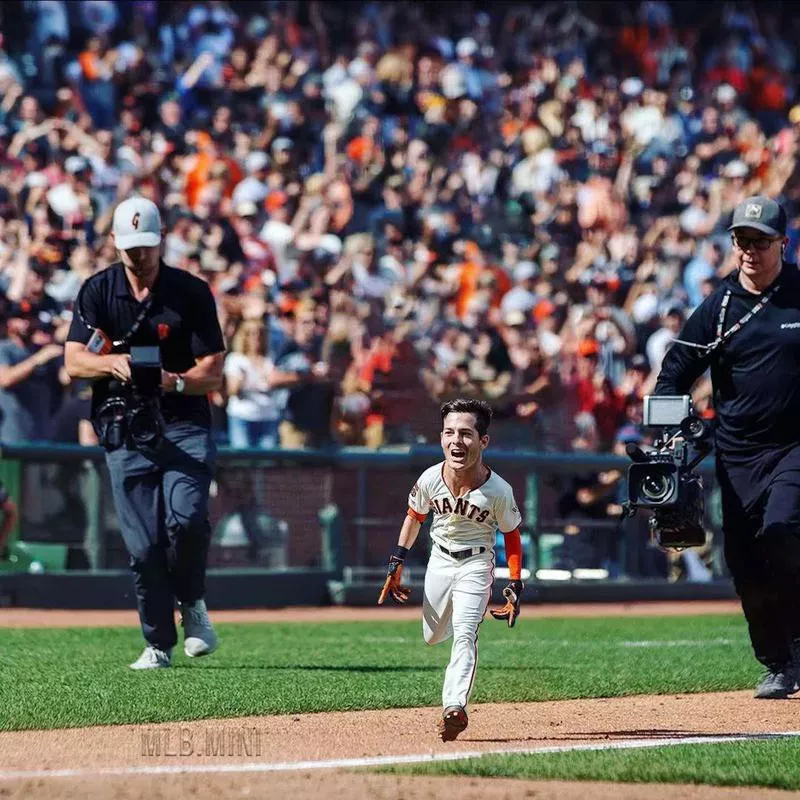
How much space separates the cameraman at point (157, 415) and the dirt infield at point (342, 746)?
6.39 feet

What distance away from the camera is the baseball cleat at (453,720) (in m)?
6.50

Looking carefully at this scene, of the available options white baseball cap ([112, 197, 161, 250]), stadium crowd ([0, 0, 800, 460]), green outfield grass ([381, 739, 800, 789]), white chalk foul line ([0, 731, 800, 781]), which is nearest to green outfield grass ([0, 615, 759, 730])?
white chalk foul line ([0, 731, 800, 781])

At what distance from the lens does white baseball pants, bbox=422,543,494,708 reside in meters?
6.87

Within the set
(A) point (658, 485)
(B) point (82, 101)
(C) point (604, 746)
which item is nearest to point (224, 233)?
(B) point (82, 101)

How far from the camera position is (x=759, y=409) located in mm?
8305

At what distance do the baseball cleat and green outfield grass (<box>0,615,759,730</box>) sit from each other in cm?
119

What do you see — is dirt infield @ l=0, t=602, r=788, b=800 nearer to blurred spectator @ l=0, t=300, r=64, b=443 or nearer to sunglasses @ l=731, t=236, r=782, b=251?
sunglasses @ l=731, t=236, r=782, b=251

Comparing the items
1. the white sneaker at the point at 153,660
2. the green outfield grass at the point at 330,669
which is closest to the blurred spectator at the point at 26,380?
the green outfield grass at the point at 330,669

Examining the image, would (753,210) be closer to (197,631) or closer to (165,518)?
(165,518)

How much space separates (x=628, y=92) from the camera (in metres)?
24.1

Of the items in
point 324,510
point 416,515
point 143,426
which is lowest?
point 324,510

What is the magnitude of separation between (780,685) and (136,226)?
3872mm

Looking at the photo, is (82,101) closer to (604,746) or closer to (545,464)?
(545,464)

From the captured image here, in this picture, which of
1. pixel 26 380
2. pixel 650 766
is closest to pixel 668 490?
pixel 650 766
